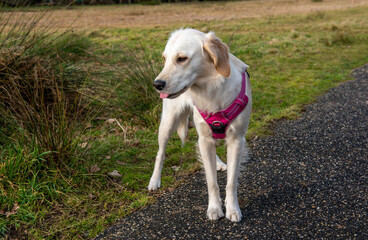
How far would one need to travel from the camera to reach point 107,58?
282 inches

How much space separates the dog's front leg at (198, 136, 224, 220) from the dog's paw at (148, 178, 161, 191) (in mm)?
759

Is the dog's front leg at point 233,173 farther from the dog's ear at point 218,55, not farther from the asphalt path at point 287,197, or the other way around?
the dog's ear at point 218,55

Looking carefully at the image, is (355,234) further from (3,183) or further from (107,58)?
(107,58)

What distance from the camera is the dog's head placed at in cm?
257

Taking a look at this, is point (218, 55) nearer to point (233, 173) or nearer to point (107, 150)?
point (233, 173)

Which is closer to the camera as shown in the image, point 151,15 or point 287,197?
point 287,197

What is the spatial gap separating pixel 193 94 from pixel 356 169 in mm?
2086

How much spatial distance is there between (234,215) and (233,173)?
35 centimetres

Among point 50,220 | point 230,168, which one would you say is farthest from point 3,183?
point 230,168

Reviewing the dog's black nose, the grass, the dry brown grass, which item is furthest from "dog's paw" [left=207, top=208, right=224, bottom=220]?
the dry brown grass

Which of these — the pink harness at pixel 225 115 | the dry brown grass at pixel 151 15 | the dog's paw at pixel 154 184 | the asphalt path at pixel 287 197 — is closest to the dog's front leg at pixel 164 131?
the dog's paw at pixel 154 184

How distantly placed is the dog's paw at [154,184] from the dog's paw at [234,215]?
92 cm

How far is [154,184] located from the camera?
12.1 feet

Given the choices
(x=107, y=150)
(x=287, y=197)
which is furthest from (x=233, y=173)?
(x=107, y=150)
